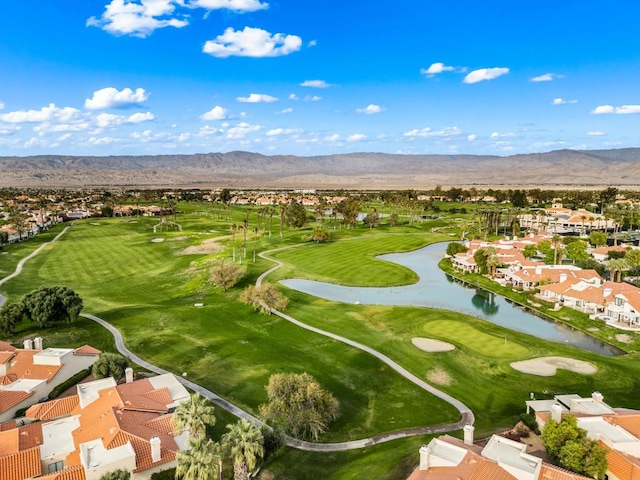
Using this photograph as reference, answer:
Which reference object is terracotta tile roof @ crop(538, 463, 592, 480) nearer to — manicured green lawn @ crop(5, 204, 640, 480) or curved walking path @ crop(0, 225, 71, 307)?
manicured green lawn @ crop(5, 204, 640, 480)

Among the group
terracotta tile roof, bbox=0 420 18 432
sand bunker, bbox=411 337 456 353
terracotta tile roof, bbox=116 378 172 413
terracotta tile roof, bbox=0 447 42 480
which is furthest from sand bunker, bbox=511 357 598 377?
terracotta tile roof, bbox=0 420 18 432

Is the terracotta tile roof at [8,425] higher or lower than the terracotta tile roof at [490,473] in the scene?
lower

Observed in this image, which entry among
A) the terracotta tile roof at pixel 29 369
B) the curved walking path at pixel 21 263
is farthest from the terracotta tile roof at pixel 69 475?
the curved walking path at pixel 21 263

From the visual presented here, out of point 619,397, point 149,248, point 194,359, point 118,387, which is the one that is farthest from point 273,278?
point 619,397

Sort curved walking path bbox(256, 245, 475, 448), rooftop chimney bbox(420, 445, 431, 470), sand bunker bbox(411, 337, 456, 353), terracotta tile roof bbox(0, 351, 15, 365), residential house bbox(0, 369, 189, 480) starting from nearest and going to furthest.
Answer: rooftop chimney bbox(420, 445, 431, 470), residential house bbox(0, 369, 189, 480), curved walking path bbox(256, 245, 475, 448), terracotta tile roof bbox(0, 351, 15, 365), sand bunker bbox(411, 337, 456, 353)

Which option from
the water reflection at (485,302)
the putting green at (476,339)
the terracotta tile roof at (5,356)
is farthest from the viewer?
the water reflection at (485,302)

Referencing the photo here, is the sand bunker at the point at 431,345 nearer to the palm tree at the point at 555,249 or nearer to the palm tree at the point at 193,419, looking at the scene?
the palm tree at the point at 193,419
